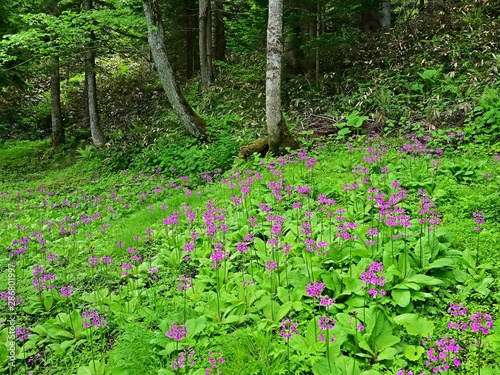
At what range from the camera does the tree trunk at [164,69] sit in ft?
32.7

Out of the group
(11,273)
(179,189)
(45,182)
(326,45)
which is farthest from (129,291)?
(45,182)

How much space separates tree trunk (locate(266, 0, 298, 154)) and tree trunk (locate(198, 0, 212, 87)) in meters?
7.32

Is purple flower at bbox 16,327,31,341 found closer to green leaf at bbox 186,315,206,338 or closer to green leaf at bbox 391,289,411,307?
green leaf at bbox 186,315,206,338

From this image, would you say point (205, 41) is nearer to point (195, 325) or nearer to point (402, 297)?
point (195, 325)

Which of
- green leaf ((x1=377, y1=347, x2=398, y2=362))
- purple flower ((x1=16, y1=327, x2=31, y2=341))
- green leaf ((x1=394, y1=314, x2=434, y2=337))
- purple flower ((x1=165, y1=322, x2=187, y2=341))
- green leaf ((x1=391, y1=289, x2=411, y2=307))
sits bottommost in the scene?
purple flower ((x1=16, y1=327, x2=31, y2=341))

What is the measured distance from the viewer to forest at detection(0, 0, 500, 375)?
2.70 meters

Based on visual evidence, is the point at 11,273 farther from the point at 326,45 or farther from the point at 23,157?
the point at 23,157

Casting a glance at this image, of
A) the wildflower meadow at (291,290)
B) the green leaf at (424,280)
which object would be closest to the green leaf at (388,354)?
the wildflower meadow at (291,290)

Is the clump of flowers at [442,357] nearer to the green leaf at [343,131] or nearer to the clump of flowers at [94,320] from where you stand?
the clump of flowers at [94,320]

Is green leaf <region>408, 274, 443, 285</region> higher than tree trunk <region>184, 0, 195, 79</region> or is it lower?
lower

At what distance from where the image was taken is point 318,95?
10344mm

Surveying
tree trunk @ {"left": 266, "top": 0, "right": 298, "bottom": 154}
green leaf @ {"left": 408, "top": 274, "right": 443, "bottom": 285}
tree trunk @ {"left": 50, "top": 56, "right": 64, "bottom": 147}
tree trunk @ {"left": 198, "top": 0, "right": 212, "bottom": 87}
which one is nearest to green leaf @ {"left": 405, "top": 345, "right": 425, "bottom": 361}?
green leaf @ {"left": 408, "top": 274, "right": 443, "bottom": 285}

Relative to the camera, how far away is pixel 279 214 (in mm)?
4805

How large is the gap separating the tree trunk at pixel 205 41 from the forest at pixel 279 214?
0.11 metres
